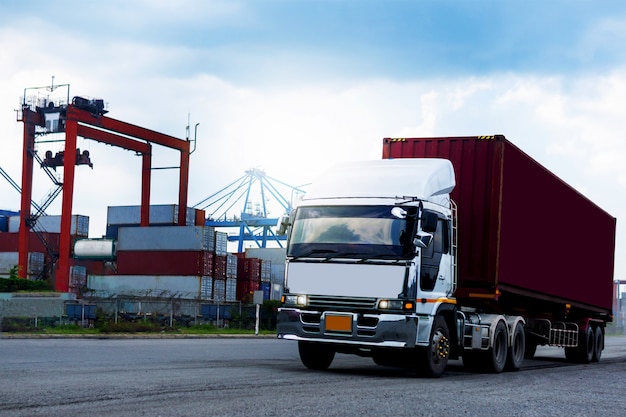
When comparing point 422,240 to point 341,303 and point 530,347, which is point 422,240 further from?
point 530,347

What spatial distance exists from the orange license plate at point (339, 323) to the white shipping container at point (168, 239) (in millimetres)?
40796

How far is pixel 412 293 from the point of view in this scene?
12.2 metres

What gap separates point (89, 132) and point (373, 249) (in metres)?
45.0

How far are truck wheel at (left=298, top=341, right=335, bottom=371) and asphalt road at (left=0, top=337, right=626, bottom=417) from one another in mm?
196

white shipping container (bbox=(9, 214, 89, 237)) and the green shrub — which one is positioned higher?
white shipping container (bbox=(9, 214, 89, 237))

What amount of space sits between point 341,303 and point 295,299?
0.78 metres

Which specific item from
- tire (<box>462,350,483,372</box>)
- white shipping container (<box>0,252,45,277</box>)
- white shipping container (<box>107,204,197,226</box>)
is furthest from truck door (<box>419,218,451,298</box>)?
white shipping container (<box>107,204,197,226</box>)

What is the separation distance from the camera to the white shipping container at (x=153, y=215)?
6500 centimetres

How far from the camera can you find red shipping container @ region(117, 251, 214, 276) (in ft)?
172

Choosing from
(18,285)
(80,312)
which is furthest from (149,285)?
(80,312)

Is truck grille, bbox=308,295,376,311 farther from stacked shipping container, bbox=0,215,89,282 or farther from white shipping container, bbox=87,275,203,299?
stacked shipping container, bbox=0,215,89,282

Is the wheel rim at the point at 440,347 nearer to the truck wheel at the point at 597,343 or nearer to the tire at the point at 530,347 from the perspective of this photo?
the tire at the point at 530,347

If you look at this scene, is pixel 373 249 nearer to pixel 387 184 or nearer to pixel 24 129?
pixel 387 184

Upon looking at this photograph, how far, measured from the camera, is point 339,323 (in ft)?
40.5
